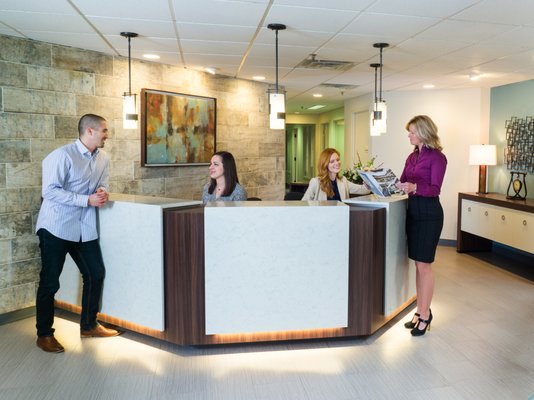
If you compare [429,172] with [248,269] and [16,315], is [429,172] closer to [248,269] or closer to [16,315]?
[248,269]

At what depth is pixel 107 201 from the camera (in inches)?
141

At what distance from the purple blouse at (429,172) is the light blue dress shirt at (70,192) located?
2.37 metres

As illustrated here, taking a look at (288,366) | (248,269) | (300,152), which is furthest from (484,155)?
(300,152)

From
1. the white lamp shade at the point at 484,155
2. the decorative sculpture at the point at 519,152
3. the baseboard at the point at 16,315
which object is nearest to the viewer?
the baseboard at the point at 16,315

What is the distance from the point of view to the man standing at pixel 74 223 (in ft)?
11.0

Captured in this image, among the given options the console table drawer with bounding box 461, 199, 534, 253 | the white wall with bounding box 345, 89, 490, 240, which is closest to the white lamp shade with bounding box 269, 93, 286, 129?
the console table drawer with bounding box 461, 199, 534, 253

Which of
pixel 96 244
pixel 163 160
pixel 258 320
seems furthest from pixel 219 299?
pixel 163 160

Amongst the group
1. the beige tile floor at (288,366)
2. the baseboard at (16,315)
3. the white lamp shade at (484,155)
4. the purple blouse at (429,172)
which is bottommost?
the beige tile floor at (288,366)

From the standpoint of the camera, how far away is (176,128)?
5492mm

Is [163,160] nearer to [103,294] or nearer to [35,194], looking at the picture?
[35,194]

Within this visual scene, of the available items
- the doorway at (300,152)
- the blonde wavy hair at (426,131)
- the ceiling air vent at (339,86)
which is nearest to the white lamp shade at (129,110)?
the blonde wavy hair at (426,131)

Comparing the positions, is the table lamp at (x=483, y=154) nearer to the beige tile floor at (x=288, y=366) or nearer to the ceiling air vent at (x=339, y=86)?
the ceiling air vent at (x=339, y=86)

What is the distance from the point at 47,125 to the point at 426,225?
127 inches

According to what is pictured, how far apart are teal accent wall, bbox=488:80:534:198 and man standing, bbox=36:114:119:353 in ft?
17.3
